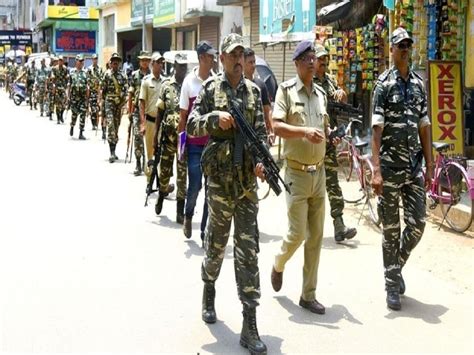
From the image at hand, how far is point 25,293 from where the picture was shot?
5422mm

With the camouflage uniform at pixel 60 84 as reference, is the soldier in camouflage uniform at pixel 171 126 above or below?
below

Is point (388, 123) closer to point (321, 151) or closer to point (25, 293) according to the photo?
point (321, 151)

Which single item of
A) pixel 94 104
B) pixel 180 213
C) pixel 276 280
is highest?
pixel 94 104

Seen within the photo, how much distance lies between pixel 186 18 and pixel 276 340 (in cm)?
2060

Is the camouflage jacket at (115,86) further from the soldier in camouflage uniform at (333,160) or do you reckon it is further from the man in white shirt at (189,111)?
the soldier in camouflage uniform at (333,160)

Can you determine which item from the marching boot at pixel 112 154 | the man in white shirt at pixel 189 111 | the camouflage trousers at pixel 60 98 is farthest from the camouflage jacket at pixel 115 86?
the camouflage trousers at pixel 60 98

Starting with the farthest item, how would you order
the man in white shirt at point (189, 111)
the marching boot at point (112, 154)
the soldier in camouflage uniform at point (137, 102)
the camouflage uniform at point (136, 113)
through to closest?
the marching boot at point (112, 154), the camouflage uniform at point (136, 113), the soldier in camouflage uniform at point (137, 102), the man in white shirt at point (189, 111)

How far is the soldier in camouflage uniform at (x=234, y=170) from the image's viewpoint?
14.4 feet

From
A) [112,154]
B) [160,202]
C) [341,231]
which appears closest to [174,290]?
[341,231]

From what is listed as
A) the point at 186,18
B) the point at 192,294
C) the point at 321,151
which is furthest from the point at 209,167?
the point at 186,18

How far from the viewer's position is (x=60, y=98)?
21.5m

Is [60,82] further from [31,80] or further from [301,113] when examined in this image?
[301,113]

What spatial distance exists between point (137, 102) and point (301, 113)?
6244 mm

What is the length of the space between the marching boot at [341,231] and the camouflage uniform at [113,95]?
676 cm
